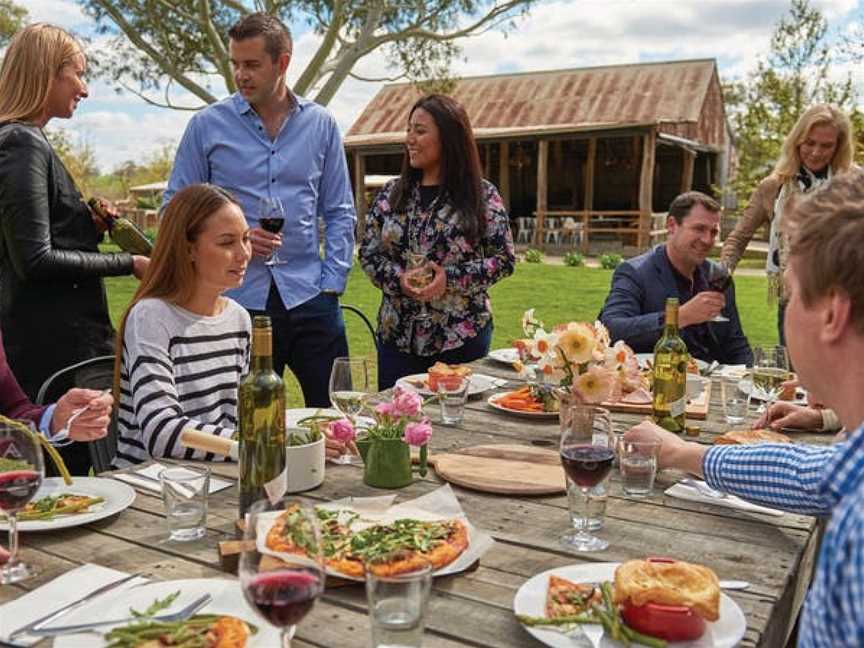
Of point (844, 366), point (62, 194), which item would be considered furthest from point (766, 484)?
point (62, 194)

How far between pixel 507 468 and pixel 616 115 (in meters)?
19.4

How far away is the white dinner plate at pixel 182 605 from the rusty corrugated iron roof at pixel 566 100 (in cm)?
1844

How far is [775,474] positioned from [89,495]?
1444 mm

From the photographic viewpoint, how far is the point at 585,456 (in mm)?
1578

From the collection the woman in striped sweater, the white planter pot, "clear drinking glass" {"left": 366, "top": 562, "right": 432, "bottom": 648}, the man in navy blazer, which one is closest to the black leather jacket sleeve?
the woman in striped sweater

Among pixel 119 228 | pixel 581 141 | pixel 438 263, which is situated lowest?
pixel 438 263

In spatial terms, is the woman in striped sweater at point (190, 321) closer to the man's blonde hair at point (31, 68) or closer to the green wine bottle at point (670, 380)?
the man's blonde hair at point (31, 68)

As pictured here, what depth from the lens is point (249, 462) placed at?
5.15ft

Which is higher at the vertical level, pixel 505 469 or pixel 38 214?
pixel 38 214

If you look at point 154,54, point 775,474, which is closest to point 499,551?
point 775,474

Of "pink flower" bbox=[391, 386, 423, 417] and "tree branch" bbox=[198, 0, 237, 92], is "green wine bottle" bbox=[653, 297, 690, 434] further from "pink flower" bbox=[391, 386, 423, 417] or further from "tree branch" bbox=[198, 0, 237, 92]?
"tree branch" bbox=[198, 0, 237, 92]

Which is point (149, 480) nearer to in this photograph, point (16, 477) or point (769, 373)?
point (16, 477)

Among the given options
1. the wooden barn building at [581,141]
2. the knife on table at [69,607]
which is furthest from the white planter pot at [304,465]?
the wooden barn building at [581,141]

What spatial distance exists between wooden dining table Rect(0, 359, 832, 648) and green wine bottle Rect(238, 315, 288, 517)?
108mm
